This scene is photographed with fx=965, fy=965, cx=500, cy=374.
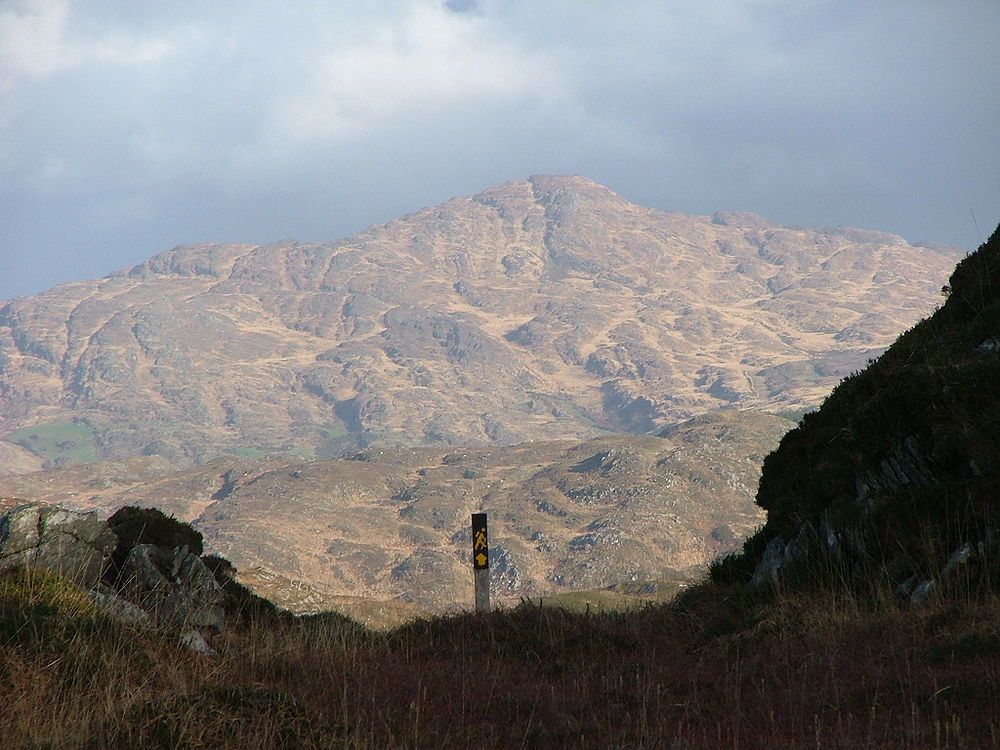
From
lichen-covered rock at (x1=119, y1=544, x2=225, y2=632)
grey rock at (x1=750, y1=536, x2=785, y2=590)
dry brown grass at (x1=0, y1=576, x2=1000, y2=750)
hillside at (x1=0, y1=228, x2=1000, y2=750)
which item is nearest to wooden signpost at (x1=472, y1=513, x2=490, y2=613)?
hillside at (x1=0, y1=228, x2=1000, y2=750)

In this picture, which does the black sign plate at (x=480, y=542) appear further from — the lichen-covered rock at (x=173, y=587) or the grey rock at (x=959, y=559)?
the grey rock at (x=959, y=559)

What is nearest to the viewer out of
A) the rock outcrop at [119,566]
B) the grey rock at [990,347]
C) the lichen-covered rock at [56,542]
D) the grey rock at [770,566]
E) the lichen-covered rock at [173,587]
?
the rock outcrop at [119,566]

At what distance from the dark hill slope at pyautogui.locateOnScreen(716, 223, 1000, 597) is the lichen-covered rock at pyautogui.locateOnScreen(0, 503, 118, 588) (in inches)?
394

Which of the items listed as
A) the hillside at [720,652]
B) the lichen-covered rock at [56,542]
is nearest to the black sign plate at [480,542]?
the hillside at [720,652]

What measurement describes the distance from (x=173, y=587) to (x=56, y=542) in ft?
6.53

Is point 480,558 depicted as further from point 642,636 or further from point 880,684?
point 880,684

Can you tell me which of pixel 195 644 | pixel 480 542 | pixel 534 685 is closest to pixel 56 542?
pixel 195 644

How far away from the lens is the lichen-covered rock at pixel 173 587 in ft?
46.6

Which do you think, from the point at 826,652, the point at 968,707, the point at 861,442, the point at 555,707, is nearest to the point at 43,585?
the point at 555,707

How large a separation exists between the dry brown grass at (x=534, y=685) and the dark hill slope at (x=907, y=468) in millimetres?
1158

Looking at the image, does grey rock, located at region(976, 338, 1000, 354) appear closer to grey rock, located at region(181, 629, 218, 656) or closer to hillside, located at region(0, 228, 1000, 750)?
hillside, located at region(0, 228, 1000, 750)

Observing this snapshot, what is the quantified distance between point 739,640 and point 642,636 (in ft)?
6.26

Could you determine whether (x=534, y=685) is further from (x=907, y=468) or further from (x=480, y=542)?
(x=480, y=542)

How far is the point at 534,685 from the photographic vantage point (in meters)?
10.1
